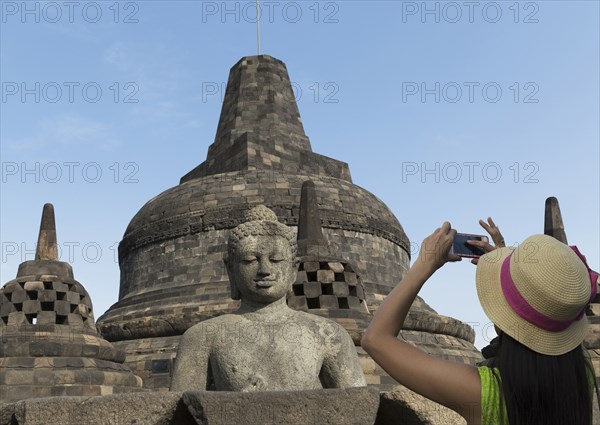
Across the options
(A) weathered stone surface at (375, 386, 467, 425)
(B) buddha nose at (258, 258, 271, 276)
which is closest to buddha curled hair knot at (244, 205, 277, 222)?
(B) buddha nose at (258, 258, 271, 276)

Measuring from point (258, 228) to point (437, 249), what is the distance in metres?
2.56

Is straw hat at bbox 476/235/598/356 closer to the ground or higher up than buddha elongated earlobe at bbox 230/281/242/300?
higher up

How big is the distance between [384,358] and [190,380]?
2276 mm

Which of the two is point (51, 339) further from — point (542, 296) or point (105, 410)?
point (542, 296)

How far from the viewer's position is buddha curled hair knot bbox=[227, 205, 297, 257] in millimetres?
4758

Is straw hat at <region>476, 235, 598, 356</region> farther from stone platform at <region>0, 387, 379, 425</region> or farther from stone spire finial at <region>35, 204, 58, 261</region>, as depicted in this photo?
stone spire finial at <region>35, 204, 58, 261</region>

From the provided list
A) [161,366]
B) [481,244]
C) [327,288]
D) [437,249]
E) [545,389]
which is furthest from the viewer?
[161,366]

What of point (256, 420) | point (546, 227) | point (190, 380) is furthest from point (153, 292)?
point (256, 420)

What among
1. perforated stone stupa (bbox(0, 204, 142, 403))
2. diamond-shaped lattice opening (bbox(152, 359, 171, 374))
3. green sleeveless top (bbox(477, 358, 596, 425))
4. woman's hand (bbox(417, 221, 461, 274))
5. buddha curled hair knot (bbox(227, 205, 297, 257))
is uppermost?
buddha curled hair knot (bbox(227, 205, 297, 257))

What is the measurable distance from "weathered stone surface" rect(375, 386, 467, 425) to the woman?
1.39 meters

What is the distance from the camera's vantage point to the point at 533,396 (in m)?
2.01

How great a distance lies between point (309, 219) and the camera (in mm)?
16297

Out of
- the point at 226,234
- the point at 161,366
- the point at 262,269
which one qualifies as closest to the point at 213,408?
the point at 262,269

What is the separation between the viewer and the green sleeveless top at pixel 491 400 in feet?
6.85
